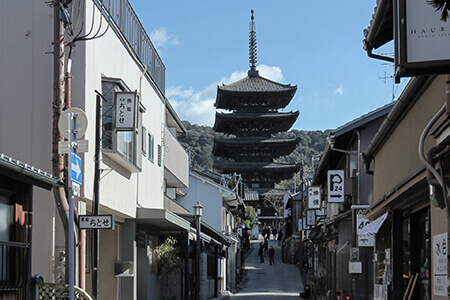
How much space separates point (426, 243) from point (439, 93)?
2.75 meters

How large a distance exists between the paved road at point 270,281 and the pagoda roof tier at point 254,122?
13683 millimetres

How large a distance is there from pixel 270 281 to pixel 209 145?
311 feet

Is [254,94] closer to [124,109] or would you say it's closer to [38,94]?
[124,109]

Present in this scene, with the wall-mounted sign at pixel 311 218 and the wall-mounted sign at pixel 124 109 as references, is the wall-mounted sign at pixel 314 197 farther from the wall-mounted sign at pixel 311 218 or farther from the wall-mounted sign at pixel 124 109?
the wall-mounted sign at pixel 124 109

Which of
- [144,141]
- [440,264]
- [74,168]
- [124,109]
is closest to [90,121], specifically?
[124,109]

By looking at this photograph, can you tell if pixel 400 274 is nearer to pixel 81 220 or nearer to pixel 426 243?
pixel 426 243

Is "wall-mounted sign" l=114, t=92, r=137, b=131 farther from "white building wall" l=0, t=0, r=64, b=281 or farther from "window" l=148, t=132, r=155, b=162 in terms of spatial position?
"window" l=148, t=132, r=155, b=162

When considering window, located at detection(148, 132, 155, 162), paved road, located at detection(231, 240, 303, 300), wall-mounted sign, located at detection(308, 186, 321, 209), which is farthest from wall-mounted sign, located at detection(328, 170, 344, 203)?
paved road, located at detection(231, 240, 303, 300)

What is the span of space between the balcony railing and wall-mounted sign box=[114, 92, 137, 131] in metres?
5.87

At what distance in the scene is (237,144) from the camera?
220ft

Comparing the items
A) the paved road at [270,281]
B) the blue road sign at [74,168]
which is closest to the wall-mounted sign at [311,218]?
the paved road at [270,281]

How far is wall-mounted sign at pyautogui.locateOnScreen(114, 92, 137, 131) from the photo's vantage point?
15.0 meters

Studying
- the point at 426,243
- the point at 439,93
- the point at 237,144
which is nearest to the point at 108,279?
the point at 426,243

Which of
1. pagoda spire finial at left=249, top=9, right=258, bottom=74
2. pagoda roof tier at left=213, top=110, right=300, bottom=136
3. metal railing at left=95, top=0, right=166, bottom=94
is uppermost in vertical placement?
pagoda spire finial at left=249, top=9, right=258, bottom=74
